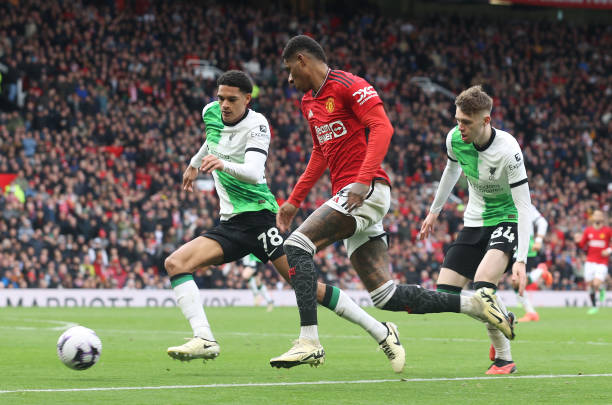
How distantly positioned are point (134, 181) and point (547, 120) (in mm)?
17790

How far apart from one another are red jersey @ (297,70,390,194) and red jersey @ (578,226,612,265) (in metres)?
17.3

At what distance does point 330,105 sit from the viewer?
7820 millimetres

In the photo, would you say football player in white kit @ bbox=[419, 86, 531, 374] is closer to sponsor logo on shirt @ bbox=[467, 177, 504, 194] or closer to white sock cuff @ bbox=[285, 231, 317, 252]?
sponsor logo on shirt @ bbox=[467, 177, 504, 194]

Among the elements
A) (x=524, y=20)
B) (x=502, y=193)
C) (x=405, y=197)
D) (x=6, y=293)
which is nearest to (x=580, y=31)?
(x=524, y=20)

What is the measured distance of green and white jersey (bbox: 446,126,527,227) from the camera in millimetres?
8508

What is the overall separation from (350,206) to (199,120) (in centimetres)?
2442

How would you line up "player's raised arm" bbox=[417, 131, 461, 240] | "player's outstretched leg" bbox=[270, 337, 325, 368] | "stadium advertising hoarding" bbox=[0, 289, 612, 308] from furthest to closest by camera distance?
"stadium advertising hoarding" bbox=[0, 289, 612, 308], "player's raised arm" bbox=[417, 131, 461, 240], "player's outstretched leg" bbox=[270, 337, 325, 368]

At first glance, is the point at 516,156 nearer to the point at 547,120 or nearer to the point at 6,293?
the point at 6,293

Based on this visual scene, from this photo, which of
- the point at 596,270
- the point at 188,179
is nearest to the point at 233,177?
the point at 188,179

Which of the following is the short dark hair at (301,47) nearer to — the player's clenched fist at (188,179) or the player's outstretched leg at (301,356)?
the player's clenched fist at (188,179)

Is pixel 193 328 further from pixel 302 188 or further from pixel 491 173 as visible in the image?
pixel 491 173

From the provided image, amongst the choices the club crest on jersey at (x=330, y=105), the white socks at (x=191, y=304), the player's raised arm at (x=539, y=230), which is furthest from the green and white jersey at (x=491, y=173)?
the player's raised arm at (x=539, y=230)

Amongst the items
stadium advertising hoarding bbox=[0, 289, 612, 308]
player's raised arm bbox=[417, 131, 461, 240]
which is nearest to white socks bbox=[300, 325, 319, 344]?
player's raised arm bbox=[417, 131, 461, 240]

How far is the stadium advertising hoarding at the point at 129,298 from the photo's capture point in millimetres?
24375
